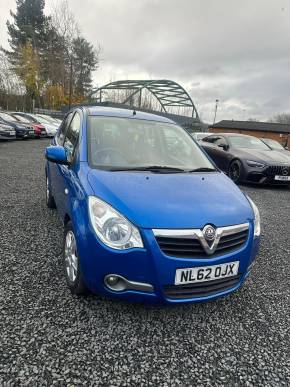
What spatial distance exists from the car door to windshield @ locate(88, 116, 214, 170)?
22 centimetres

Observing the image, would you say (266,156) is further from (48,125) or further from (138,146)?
(48,125)

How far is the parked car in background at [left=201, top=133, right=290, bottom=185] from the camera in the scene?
7.45m

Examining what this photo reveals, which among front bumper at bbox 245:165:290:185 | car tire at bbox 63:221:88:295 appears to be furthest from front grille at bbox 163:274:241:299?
front bumper at bbox 245:165:290:185

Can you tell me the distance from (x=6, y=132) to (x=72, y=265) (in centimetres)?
1367

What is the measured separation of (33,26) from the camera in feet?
137

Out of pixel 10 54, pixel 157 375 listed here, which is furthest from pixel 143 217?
pixel 10 54

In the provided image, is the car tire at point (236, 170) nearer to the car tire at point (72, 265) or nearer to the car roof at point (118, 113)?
the car roof at point (118, 113)

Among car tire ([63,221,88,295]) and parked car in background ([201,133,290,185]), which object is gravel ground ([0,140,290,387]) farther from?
parked car in background ([201,133,290,185])

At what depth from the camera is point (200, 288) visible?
6.93ft

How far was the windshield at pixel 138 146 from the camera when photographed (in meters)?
2.80

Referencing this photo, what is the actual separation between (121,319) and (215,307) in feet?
2.65

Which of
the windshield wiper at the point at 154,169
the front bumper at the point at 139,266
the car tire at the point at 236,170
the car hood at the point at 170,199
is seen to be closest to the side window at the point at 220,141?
the car tire at the point at 236,170

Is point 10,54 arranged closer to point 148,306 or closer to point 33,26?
point 33,26

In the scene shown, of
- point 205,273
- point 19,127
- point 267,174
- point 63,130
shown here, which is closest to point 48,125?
point 19,127
